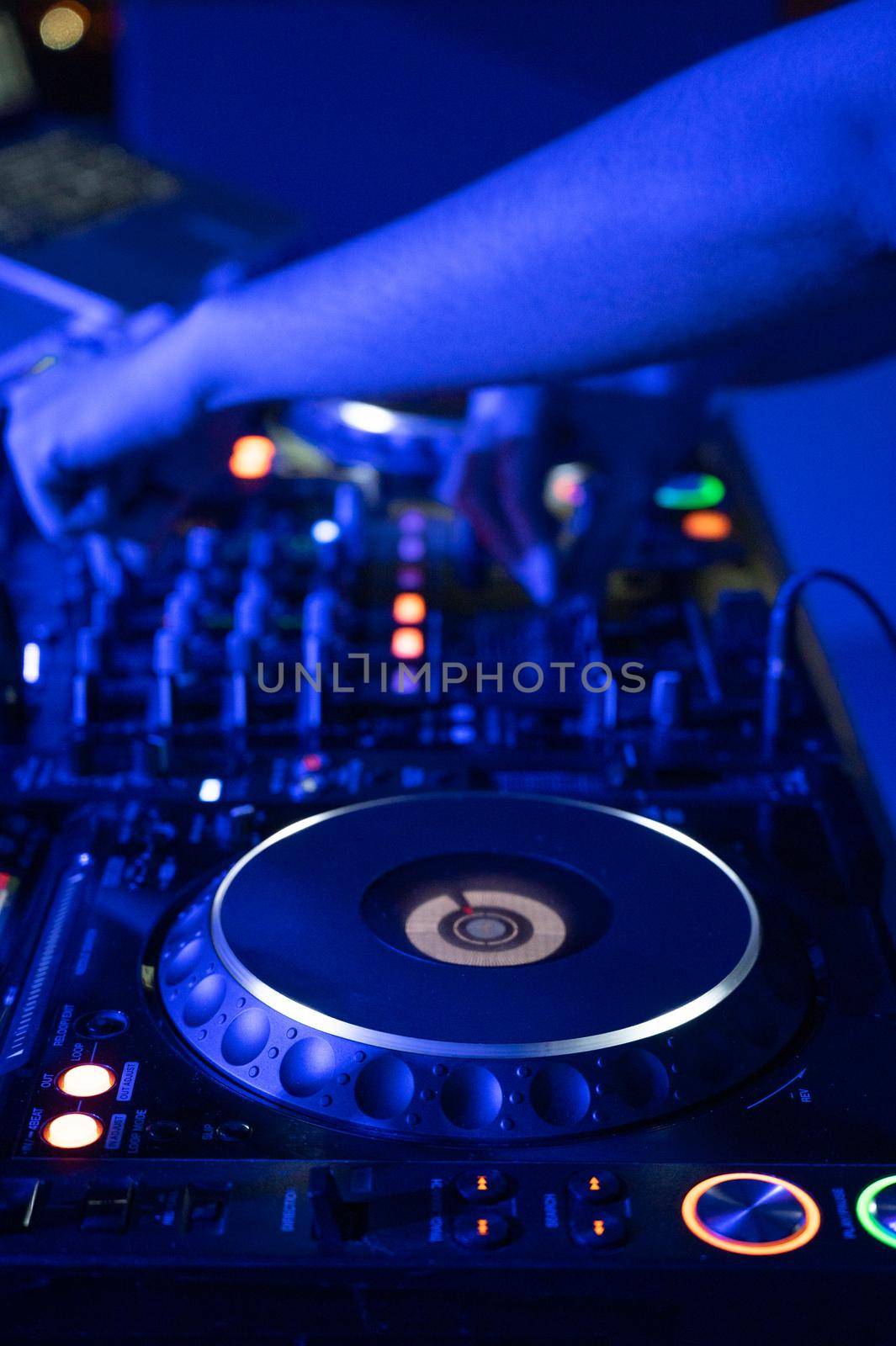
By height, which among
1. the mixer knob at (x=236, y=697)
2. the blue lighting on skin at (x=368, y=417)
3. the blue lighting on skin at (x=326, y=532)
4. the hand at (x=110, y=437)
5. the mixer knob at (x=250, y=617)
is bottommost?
the mixer knob at (x=236, y=697)

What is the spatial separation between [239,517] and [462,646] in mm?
379

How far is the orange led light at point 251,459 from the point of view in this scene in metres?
1.66

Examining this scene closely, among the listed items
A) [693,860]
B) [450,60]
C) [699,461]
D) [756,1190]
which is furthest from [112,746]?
[450,60]

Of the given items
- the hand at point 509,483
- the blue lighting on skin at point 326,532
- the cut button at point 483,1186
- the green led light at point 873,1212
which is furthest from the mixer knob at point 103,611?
the green led light at point 873,1212

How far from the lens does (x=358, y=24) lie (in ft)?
7.99

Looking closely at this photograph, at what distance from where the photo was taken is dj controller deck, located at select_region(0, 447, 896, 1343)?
0.65m

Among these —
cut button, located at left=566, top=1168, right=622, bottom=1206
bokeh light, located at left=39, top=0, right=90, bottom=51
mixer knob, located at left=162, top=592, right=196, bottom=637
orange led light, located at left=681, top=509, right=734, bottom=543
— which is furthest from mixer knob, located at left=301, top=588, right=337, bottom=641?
bokeh light, located at left=39, top=0, right=90, bottom=51

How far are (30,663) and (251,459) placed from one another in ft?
1.67

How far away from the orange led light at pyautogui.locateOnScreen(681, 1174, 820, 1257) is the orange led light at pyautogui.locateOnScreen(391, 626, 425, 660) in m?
0.70

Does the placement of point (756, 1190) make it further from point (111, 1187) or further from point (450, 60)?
point (450, 60)

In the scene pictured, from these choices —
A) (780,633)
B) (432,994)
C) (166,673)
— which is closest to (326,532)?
(166,673)

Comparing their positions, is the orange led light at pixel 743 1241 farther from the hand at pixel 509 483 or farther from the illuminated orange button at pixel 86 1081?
the hand at pixel 509 483

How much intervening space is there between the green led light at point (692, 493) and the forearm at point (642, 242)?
0.63m

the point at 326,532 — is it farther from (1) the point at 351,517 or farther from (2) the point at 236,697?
(2) the point at 236,697
